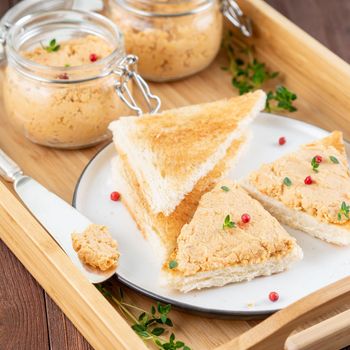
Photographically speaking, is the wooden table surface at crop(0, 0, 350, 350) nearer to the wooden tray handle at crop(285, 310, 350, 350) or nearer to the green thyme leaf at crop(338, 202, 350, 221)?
the wooden tray handle at crop(285, 310, 350, 350)

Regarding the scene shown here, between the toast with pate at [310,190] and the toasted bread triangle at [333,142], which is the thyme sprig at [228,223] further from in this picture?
the toasted bread triangle at [333,142]

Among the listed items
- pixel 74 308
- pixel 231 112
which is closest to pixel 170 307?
pixel 74 308

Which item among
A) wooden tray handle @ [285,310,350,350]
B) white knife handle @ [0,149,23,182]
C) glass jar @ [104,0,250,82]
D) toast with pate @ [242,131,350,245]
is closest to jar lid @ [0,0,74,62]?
glass jar @ [104,0,250,82]

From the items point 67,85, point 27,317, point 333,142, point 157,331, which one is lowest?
point 27,317

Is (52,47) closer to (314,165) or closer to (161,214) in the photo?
(161,214)

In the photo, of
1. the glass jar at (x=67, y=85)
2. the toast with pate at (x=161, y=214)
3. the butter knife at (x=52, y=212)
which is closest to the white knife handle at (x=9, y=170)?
the butter knife at (x=52, y=212)

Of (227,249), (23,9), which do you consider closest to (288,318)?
(227,249)
